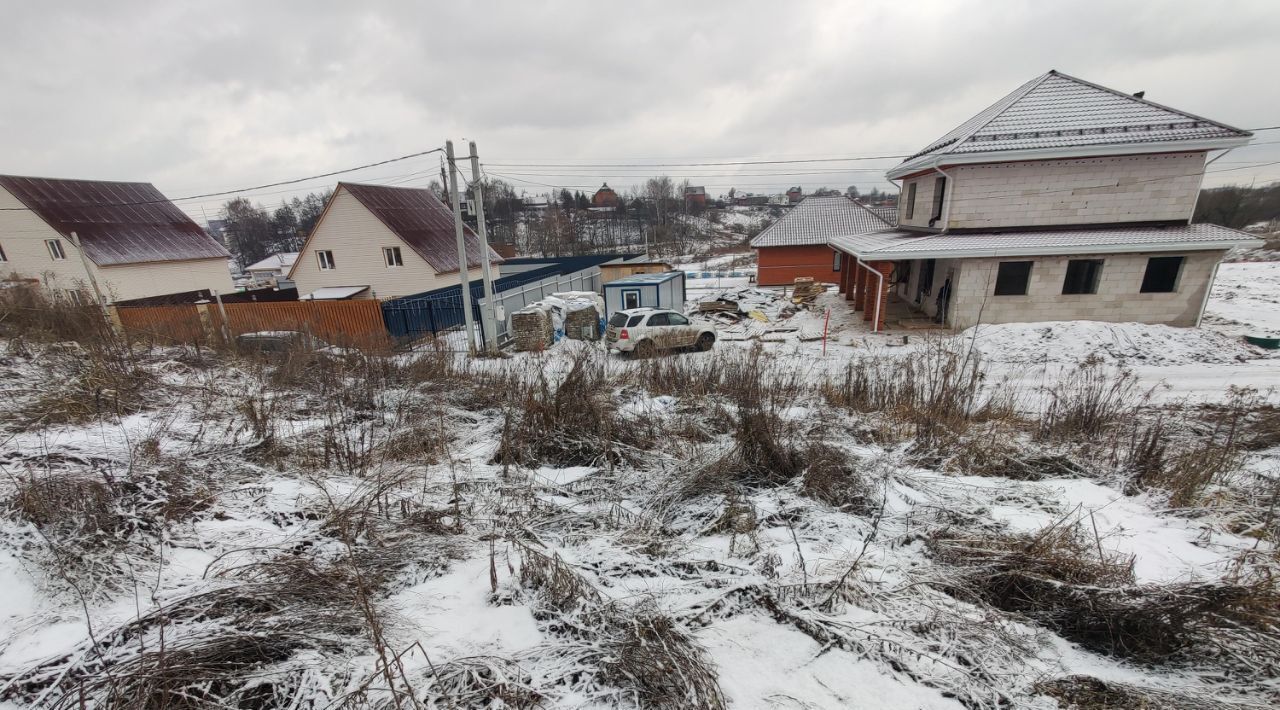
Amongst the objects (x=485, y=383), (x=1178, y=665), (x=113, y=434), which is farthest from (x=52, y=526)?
(x=1178, y=665)

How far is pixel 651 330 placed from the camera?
500 inches

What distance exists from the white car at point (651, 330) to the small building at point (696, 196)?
7245 cm

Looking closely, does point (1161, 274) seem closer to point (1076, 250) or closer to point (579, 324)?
point (1076, 250)

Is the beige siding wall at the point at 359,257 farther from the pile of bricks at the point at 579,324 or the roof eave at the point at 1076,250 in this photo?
the roof eave at the point at 1076,250

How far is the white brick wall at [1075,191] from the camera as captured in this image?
12.8 meters

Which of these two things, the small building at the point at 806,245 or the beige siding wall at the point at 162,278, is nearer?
the beige siding wall at the point at 162,278

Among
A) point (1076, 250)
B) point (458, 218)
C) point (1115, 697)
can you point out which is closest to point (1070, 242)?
point (1076, 250)

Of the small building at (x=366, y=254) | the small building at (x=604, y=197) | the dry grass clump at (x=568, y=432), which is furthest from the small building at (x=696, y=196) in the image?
the dry grass clump at (x=568, y=432)

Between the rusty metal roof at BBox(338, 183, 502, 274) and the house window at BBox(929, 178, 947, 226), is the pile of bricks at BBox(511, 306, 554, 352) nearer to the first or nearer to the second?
the rusty metal roof at BBox(338, 183, 502, 274)

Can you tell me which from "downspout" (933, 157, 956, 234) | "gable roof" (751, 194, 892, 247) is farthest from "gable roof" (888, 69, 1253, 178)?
"gable roof" (751, 194, 892, 247)

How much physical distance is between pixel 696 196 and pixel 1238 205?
6912cm

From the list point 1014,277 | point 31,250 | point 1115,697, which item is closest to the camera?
point 1115,697

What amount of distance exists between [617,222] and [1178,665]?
68.8 metres

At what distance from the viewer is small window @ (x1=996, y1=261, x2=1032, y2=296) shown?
13.3m
